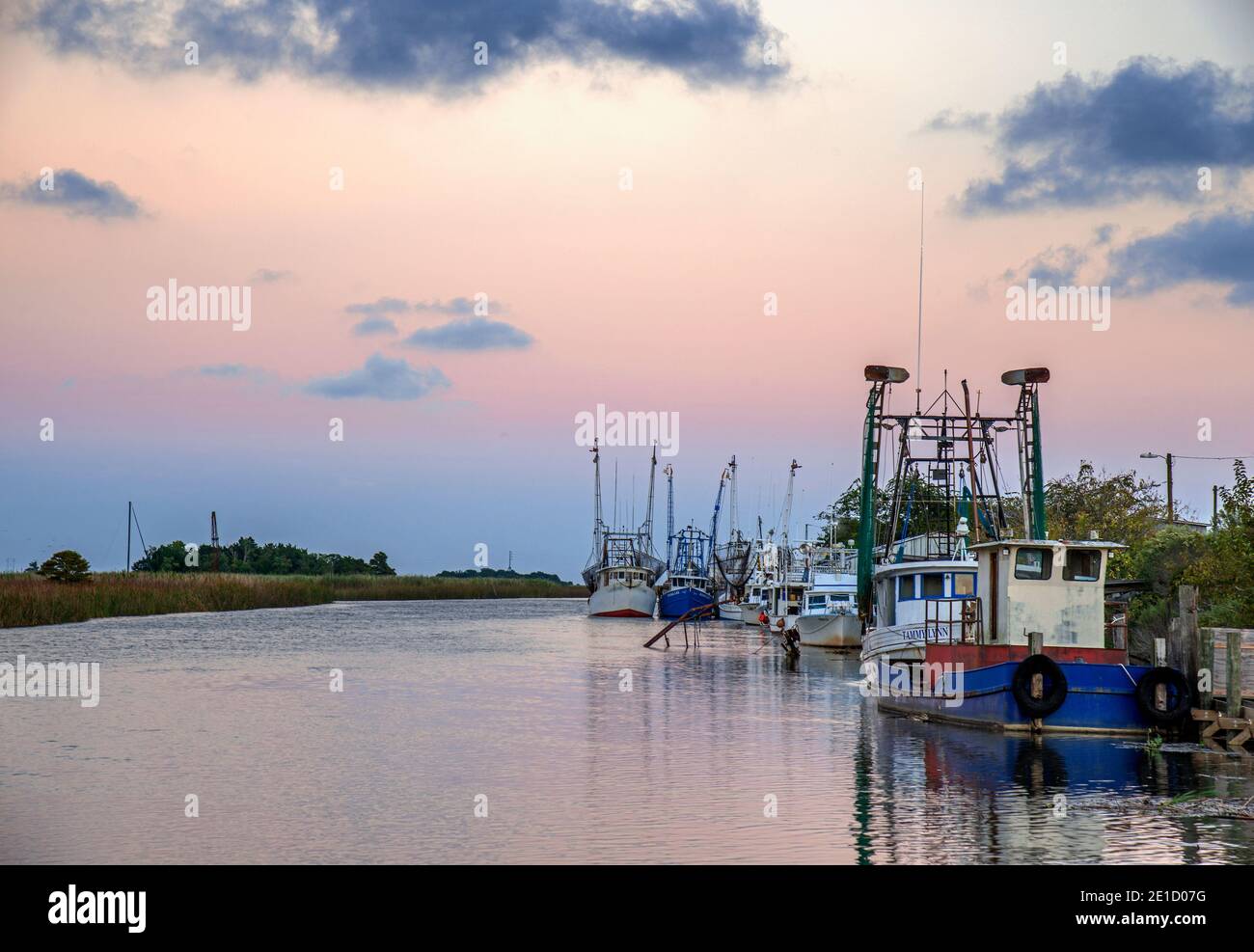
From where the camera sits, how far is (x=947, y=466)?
4762 cm

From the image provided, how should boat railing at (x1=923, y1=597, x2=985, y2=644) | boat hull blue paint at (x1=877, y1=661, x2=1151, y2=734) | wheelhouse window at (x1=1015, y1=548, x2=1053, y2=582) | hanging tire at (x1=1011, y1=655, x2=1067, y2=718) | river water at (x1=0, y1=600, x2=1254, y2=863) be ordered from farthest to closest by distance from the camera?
1. boat railing at (x1=923, y1=597, x2=985, y2=644)
2. wheelhouse window at (x1=1015, y1=548, x2=1053, y2=582)
3. boat hull blue paint at (x1=877, y1=661, x2=1151, y2=734)
4. hanging tire at (x1=1011, y1=655, x2=1067, y2=718)
5. river water at (x1=0, y1=600, x2=1254, y2=863)

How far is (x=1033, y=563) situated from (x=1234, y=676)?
5.39 m

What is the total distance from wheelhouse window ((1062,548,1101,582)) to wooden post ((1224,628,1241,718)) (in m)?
3.94

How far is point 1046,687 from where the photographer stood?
31891 millimetres

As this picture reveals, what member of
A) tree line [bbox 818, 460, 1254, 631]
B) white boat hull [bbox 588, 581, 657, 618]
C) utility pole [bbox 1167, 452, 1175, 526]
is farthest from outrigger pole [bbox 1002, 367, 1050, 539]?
white boat hull [bbox 588, 581, 657, 618]

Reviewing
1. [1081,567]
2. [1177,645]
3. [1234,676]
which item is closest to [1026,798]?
[1234,676]

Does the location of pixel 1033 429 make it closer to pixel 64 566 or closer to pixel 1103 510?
pixel 1103 510

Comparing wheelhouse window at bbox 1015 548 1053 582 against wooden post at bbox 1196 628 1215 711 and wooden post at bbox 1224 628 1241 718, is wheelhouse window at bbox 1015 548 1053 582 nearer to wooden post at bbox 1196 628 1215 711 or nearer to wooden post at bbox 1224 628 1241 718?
wooden post at bbox 1196 628 1215 711

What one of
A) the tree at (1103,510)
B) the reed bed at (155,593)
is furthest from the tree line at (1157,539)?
the reed bed at (155,593)

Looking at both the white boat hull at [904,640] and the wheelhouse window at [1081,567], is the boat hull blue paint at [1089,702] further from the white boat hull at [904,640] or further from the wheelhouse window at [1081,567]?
the white boat hull at [904,640]

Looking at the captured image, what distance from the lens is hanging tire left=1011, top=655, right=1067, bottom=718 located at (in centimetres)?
3167

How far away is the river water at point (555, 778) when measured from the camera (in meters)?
20.9
